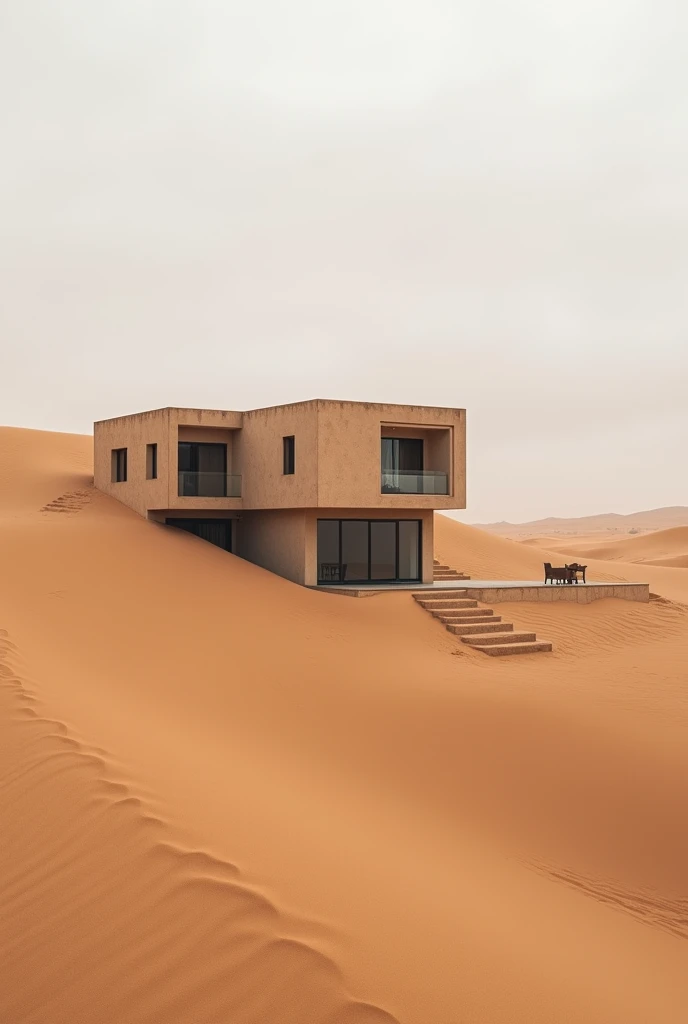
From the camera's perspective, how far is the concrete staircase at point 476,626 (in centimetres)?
1831

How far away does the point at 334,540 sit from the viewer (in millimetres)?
23719

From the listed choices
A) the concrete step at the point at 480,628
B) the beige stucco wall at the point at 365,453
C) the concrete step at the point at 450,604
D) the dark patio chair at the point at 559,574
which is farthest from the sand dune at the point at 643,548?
the concrete step at the point at 480,628

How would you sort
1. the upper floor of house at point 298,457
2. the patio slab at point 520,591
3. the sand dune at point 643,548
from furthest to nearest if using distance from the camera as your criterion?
the sand dune at point 643,548 < the upper floor of house at point 298,457 < the patio slab at point 520,591

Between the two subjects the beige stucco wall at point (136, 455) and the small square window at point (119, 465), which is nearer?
the beige stucco wall at point (136, 455)

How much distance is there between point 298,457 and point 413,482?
10.9 ft

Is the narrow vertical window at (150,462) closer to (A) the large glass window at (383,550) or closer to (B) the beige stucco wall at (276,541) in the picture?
(B) the beige stucco wall at (276,541)

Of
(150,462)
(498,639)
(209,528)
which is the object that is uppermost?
(150,462)

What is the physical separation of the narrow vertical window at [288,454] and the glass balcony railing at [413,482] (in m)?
2.44

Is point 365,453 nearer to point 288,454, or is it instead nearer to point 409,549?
point 288,454

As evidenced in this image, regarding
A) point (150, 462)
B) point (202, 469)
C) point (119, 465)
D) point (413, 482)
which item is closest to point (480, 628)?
point (413, 482)

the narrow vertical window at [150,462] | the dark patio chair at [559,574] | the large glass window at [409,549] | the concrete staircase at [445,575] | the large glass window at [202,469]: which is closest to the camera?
the large glass window at [202,469]

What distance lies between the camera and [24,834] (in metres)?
5.49

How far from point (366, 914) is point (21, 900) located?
1954 mm

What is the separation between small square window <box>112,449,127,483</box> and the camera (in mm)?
26859
